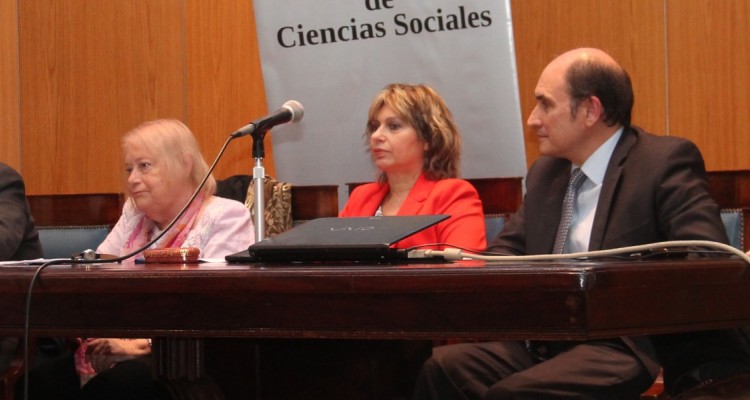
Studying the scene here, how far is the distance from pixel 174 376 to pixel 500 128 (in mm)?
2432

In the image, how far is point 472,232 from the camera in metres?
2.94

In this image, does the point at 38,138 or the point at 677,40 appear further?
the point at 38,138

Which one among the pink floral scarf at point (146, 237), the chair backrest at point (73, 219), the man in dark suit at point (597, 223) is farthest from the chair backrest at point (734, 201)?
the chair backrest at point (73, 219)

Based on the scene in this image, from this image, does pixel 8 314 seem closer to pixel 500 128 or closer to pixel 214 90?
pixel 500 128

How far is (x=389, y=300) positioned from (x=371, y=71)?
293 centimetres

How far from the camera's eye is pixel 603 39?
4508 millimetres

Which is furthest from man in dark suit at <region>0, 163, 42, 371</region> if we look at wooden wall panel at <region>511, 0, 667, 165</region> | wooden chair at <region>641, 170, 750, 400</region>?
wooden wall panel at <region>511, 0, 667, 165</region>

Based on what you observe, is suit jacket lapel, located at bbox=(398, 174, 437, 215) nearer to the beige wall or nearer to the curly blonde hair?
the curly blonde hair

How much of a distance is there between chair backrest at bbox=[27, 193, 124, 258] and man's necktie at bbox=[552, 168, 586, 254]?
161cm

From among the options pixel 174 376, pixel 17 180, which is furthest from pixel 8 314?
pixel 17 180

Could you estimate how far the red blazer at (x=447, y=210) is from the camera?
2.93 meters

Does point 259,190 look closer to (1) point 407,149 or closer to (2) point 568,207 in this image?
(2) point 568,207

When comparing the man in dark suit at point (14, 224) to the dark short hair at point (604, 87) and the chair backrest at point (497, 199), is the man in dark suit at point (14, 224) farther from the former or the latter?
the dark short hair at point (604, 87)

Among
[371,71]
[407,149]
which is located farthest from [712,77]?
[407,149]
